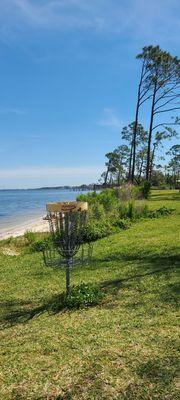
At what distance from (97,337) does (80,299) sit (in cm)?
118

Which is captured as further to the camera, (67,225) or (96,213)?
(96,213)

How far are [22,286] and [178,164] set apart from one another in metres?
70.6

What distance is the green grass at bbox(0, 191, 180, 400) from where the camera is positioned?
11.1ft

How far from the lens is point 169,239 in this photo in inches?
415

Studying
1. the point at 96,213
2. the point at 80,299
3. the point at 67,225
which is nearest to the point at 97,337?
the point at 80,299

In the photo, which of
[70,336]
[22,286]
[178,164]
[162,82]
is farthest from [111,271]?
[178,164]

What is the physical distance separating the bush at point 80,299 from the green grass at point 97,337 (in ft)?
0.46

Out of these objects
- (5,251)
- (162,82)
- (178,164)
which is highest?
(162,82)

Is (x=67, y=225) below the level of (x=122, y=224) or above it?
above

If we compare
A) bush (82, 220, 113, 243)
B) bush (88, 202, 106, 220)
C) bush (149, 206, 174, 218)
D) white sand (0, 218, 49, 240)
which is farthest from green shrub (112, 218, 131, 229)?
white sand (0, 218, 49, 240)

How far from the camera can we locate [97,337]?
4359 mm

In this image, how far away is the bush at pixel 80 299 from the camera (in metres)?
5.49

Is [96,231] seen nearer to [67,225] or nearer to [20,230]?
[67,225]

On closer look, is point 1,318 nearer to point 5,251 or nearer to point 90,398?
point 90,398
